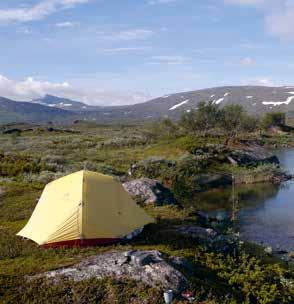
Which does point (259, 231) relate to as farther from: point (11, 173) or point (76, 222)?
point (11, 173)

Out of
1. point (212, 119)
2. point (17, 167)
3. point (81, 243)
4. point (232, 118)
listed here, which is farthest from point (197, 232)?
point (232, 118)

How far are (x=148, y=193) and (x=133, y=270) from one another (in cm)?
1269

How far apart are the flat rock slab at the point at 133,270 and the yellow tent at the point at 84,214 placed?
2889mm

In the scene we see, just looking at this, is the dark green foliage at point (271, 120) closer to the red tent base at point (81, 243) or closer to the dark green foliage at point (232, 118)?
the dark green foliage at point (232, 118)

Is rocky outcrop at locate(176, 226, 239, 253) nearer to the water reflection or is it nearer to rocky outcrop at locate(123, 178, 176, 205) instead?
the water reflection

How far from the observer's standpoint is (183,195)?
3228 cm

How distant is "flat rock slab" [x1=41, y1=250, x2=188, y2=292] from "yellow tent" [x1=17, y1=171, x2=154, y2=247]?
289 centimetres

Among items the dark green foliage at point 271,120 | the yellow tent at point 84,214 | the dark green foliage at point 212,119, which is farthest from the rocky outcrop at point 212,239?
the dark green foliage at point 271,120

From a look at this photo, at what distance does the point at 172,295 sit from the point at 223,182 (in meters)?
36.4

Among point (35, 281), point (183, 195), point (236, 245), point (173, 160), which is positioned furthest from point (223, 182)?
point (35, 281)

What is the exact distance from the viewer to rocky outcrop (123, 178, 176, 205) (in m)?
26.8

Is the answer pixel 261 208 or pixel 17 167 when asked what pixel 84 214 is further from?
pixel 17 167

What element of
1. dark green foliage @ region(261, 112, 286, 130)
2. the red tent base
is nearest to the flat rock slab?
the red tent base

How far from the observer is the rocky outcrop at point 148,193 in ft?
88.0
